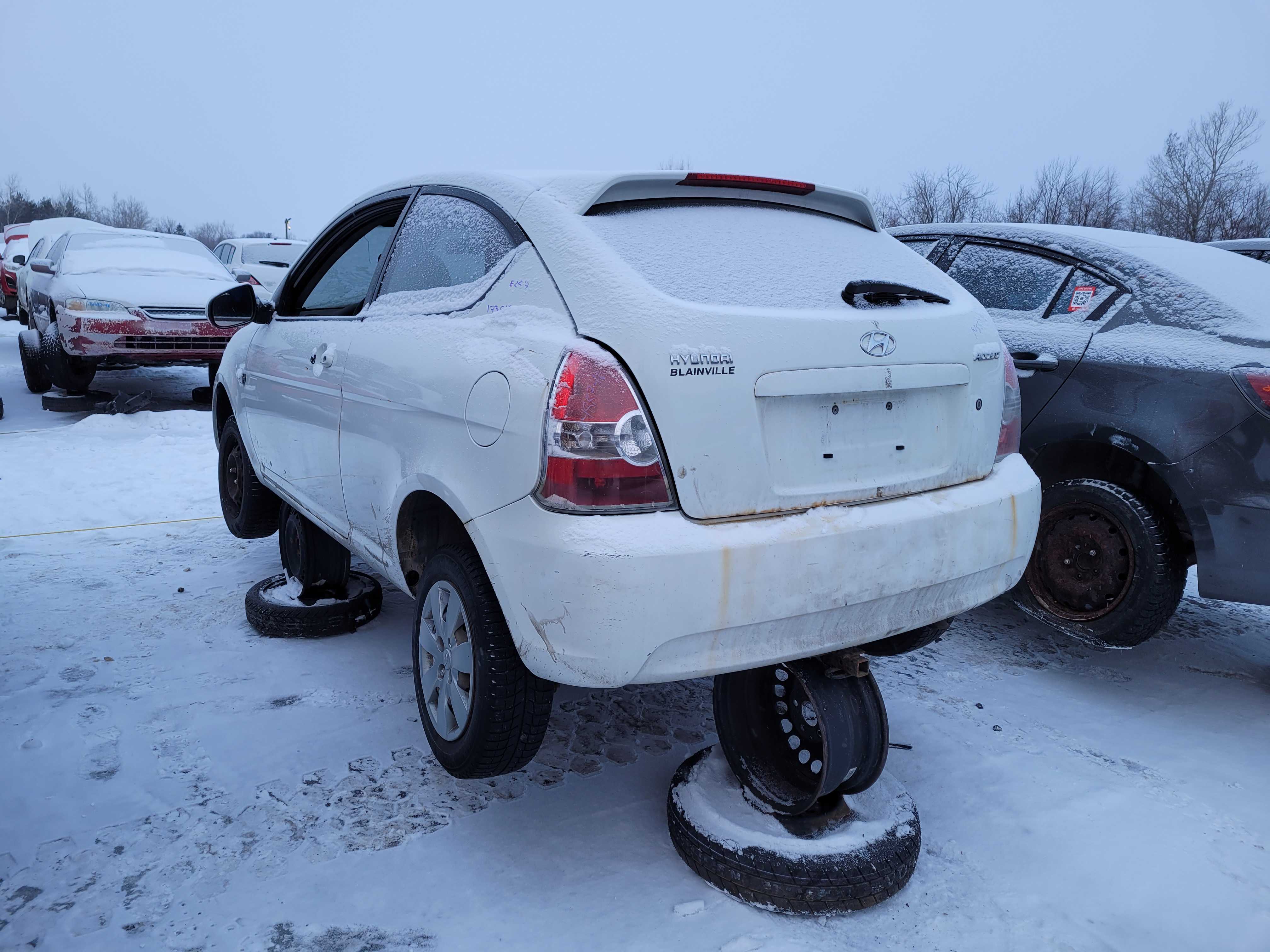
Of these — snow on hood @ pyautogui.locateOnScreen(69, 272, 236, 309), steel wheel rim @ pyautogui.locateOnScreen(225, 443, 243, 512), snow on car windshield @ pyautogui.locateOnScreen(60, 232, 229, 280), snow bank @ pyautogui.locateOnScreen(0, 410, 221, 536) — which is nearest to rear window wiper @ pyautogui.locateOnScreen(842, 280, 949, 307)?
steel wheel rim @ pyautogui.locateOnScreen(225, 443, 243, 512)

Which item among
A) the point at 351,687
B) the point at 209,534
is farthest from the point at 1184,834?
the point at 209,534

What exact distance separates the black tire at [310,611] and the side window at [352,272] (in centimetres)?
123

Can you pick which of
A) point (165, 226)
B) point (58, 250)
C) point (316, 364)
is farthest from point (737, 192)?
point (165, 226)

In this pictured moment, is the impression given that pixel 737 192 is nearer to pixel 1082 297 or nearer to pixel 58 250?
pixel 1082 297

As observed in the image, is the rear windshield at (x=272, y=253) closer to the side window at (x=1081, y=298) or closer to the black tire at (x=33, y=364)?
the black tire at (x=33, y=364)

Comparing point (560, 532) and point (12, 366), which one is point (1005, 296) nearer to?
point (560, 532)

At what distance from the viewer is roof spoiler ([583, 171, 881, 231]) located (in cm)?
226

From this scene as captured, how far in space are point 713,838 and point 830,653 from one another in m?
0.55

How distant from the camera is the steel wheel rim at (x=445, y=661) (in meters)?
2.29

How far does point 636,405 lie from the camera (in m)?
1.87

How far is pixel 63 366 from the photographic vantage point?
873 centimetres

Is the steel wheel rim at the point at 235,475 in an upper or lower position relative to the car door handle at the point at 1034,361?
lower

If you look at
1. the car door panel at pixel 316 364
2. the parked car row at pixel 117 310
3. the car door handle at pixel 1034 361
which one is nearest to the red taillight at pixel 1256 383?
the car door handle at pixel 1034 361

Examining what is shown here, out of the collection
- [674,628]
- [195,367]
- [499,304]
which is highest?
[499,304]
